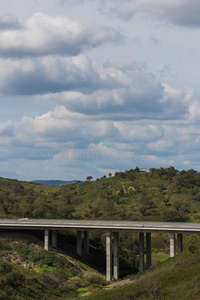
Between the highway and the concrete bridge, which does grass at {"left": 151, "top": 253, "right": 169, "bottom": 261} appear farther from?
the highway

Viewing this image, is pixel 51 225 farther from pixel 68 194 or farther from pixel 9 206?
pixel 68 194

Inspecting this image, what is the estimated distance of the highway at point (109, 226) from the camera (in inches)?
3201

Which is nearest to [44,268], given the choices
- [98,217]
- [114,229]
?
[114,229]

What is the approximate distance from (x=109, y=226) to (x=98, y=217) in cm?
5695

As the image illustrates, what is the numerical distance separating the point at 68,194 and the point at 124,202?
104 feet

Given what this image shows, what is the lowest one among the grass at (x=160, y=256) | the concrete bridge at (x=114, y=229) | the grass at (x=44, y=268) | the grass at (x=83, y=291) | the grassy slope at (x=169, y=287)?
the grass at (x=83, y=291)

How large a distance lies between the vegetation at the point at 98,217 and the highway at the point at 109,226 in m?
3.13

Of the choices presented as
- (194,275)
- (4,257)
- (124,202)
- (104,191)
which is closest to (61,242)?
(4,257)

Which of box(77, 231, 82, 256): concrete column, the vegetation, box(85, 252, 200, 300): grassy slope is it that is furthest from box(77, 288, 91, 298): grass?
box(77, 231, 82, 256): concrete column

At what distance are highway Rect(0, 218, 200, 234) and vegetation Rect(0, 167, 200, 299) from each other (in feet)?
10.3

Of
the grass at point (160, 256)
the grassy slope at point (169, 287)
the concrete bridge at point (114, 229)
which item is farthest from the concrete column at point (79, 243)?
the grassy slope at point (169, 287)

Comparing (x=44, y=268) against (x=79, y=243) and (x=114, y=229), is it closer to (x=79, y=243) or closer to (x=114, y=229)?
(x=79, y=243)

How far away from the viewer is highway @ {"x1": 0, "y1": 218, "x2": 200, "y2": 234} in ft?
267

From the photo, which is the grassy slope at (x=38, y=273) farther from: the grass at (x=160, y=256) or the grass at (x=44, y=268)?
the grass at (x=160, y=256)
